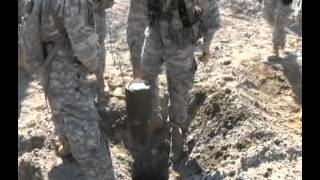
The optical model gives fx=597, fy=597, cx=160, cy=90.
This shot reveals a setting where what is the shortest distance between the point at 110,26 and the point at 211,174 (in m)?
3.68

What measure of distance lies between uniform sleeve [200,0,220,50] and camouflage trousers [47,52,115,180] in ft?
4.37

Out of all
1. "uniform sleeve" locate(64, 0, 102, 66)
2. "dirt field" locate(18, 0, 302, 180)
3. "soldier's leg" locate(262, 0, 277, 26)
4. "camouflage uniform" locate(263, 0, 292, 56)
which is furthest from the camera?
"soldier's leg" locate(262, 0, 277, 26)

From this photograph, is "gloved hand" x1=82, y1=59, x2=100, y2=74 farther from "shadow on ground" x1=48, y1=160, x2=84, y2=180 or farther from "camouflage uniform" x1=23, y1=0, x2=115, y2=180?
"shadow on ground" x1=48, y1=160, x2=84, y2=180

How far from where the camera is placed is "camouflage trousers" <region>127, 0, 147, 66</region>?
21.2 feet

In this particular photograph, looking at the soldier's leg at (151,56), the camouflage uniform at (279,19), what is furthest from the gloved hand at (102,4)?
the camouflage uniform at (279,19)

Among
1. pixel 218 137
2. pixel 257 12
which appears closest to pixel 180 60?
pixel 218 137

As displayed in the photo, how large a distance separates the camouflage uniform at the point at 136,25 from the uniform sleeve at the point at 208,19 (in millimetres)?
881

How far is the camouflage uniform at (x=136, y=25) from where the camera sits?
21.2 feet

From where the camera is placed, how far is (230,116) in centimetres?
633

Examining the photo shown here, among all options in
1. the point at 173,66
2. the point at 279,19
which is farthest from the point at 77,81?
the point at 279,19

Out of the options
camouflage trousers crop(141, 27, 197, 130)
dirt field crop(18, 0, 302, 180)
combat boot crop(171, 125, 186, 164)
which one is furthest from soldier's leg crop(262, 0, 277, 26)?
combat boot crop(171, 125, 186, 164)

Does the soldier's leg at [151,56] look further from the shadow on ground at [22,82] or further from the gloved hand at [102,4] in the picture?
the shadow on ground at [22,82]
